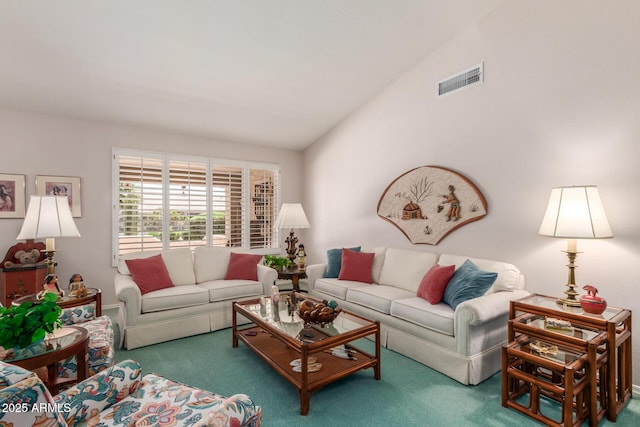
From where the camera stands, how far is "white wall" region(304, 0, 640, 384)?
8.16 feet

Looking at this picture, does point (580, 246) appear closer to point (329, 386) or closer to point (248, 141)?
point (329, 386)

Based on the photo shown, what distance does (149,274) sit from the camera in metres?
3.59

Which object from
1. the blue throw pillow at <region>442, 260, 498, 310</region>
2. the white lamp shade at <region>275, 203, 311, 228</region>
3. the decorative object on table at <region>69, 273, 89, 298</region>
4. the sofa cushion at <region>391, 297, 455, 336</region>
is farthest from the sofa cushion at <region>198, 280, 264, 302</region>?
the blue throw pillow at <region>442, 260, 498, 310</region>

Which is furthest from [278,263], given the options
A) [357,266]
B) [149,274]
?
[149,274]

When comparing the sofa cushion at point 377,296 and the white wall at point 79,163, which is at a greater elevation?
the white wall at point 79,163

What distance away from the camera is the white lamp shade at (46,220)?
2629 mm

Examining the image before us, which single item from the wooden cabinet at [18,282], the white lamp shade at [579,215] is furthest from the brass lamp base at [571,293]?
the wooden cabinet at [18,282]

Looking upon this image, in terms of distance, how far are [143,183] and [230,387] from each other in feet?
10.9

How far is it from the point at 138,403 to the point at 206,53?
3113 mm

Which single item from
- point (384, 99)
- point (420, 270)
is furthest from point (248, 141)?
point (420, 270)

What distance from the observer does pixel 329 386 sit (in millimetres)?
2496

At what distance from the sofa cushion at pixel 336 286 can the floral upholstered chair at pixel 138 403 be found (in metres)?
2.35

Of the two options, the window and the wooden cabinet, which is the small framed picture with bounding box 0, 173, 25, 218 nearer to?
the wooden cabinet

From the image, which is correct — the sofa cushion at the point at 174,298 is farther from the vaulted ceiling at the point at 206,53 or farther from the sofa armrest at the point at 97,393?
the vaulted ceiling at the point at 206,53
